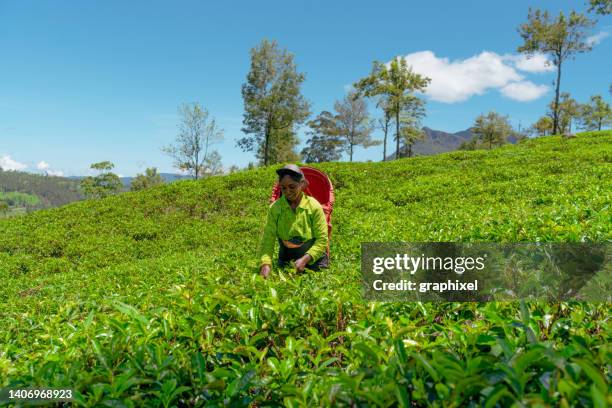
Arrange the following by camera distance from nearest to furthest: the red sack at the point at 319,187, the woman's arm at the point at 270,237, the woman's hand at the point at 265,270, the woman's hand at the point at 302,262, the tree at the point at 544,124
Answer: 1. the woman's hand at the point at 265,270
2. the woman's hand at the point at 302,262
3. the woman's arm at the point at 270,237
4. the red sack at the point at 319,187
5. the tree at the point at 544,124

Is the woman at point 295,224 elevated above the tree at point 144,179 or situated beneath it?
situated beneath

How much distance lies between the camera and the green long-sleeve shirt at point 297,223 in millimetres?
5238

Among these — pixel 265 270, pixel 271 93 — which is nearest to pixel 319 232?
pixel 265 270

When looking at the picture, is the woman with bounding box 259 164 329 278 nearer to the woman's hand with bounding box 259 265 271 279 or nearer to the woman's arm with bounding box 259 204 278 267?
the woman's arm with bounding box 259 204 278 267

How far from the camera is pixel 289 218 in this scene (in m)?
5.26

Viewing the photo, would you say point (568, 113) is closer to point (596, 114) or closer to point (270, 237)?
point (596, 114)

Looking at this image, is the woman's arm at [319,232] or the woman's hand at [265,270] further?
the woman's arm at [319,232]

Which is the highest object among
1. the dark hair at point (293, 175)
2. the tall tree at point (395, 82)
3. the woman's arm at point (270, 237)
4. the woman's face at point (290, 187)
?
the tall tree at point (395, 82)

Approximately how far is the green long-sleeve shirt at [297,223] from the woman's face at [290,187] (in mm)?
175

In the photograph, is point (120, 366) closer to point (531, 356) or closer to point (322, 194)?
point (531, 356)

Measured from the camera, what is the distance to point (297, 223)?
5.26 metres

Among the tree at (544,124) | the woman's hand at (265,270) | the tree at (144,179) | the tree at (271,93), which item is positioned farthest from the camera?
the tree at (144,179)

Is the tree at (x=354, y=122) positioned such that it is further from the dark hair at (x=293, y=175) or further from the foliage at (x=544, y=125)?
the dark hair at (x=293, y=175)

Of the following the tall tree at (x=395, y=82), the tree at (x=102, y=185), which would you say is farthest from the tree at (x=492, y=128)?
the tree at (x=102, y=185)
